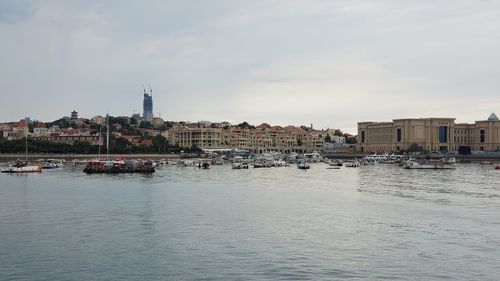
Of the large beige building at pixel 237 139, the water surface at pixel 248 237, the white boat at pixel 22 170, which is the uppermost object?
the large beige building at pixel 237 139

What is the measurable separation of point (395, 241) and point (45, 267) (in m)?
12.1

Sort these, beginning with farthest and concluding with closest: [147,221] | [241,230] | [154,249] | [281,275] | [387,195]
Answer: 1. [387,195]
2. [147,221]
3. [241,230]
4. [154,249]
5. [281,275]

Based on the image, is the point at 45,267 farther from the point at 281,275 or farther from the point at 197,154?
the point at 197,154

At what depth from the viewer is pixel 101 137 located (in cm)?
15925

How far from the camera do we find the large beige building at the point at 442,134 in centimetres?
15025

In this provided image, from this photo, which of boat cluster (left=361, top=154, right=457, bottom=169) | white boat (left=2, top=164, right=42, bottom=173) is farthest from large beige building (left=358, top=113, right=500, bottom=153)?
white boat (left=2, top=164, right=42, bottom=173)

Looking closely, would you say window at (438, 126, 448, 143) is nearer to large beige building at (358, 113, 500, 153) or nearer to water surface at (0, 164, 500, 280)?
large beige building at (358, 113, 500, 153)

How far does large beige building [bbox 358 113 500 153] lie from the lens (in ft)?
493

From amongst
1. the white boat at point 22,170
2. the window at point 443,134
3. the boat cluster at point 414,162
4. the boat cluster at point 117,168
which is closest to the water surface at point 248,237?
the boat cluster at point 117,168

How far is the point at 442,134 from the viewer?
152750 millimetres

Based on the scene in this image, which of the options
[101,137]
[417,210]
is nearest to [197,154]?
[101,137]

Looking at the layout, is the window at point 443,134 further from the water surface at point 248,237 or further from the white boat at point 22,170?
the water surface at point 248,237

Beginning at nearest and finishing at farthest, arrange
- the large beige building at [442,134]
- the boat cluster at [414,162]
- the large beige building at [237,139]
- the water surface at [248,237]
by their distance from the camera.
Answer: the water surface at [248,237]
the boat cluster at [414,162]
the large beige building at [442,134]
the large beige building at [237,139]

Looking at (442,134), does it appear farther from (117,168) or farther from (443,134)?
(117,168)
